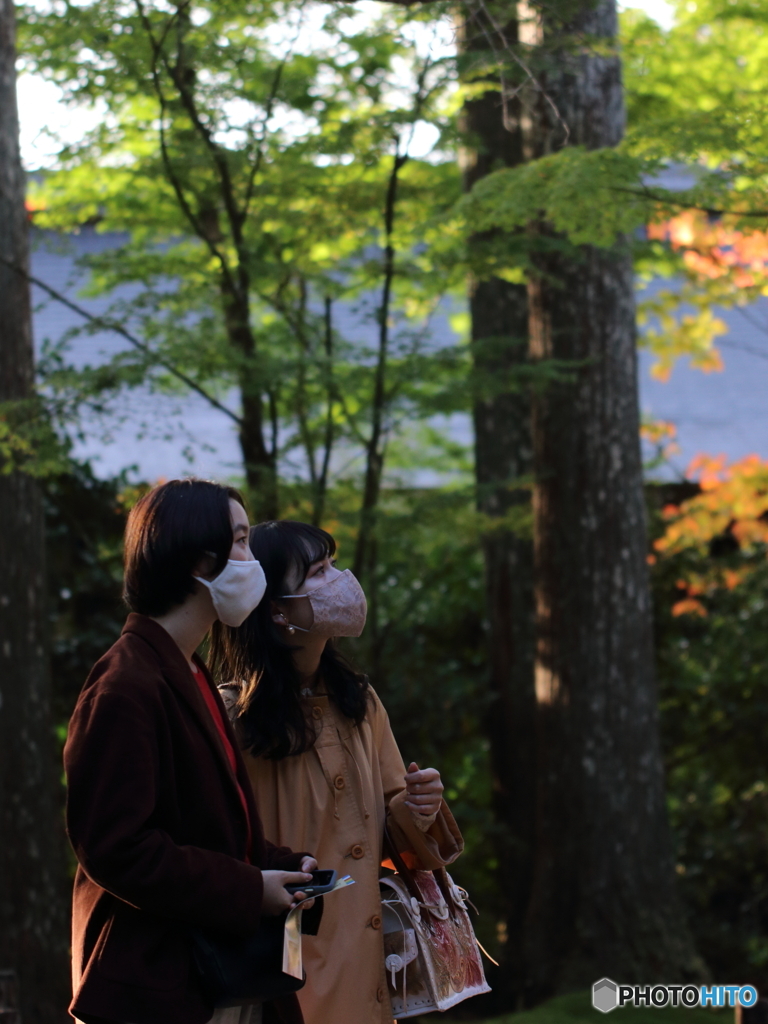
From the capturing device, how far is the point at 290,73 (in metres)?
5.52

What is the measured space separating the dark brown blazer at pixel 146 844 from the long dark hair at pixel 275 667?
0.50m

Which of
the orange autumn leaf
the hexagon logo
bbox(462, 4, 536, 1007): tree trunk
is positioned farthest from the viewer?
the orange autumn leaf

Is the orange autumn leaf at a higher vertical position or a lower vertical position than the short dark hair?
lower

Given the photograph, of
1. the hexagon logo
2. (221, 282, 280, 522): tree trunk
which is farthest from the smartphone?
the hexagon logo

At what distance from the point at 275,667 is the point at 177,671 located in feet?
2.00

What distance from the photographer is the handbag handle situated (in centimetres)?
262

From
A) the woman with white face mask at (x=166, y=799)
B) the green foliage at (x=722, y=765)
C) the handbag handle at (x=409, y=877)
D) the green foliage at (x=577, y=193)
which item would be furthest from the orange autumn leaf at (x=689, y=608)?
the woman with white face mask at (x=166, y=799)

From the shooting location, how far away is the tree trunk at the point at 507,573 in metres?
6.95

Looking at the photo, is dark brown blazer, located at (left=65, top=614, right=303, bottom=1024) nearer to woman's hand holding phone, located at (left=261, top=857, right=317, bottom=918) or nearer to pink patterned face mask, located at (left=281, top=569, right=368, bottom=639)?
woman's hand holding phone, located at (left=261, top=857, right=317, bottom=918)

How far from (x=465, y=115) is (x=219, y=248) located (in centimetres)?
215

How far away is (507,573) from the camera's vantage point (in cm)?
732

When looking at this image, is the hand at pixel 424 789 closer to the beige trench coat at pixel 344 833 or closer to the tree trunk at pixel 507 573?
the beige trench coat at pixel 344 833

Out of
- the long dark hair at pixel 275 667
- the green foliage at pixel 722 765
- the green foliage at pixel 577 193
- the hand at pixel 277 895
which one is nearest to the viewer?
the hand at pixel 277 895

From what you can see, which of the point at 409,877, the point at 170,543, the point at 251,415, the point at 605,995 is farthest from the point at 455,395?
the point at 170,543
